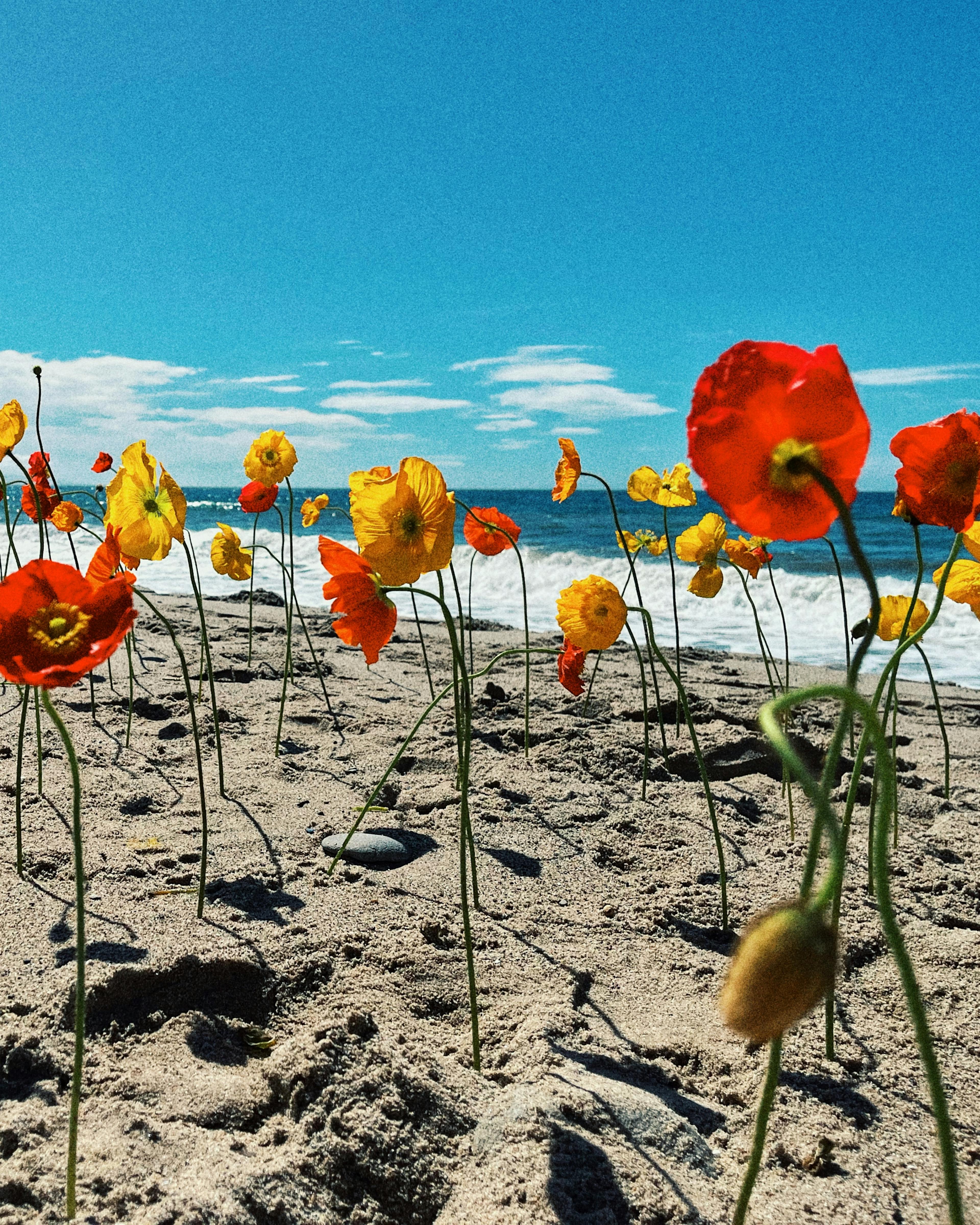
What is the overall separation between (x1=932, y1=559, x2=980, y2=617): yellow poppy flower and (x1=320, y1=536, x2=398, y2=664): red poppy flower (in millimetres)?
1087

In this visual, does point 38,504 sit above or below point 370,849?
above

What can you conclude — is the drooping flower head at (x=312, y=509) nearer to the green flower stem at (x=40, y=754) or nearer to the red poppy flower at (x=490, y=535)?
the red poppy flower at (x=490, y=535)

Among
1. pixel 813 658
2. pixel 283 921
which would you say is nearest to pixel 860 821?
pixel 283 921

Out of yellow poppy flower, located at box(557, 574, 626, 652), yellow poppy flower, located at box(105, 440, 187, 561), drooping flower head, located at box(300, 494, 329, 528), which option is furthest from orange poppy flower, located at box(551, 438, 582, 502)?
drooping flower head, located at box(300, 494, 329, 528)

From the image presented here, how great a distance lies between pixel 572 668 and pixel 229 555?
1902 mm

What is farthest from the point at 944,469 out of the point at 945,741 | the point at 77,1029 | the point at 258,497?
the point at 258,497

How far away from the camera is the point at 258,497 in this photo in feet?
12.8

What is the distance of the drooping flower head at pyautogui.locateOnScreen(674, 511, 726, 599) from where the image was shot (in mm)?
3395

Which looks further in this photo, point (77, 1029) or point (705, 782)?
point (705, 782)

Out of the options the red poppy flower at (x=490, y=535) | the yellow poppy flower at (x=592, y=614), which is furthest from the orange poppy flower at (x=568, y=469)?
the yellow poppy flower at (x=592, y=614)

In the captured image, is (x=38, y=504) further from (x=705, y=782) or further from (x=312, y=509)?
(x=312, y=509)

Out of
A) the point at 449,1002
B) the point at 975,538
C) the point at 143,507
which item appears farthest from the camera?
the point at 143,507

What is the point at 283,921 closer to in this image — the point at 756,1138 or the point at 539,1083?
the point at 539,1083

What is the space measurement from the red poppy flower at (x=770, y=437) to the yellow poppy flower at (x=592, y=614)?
4.53 ft
